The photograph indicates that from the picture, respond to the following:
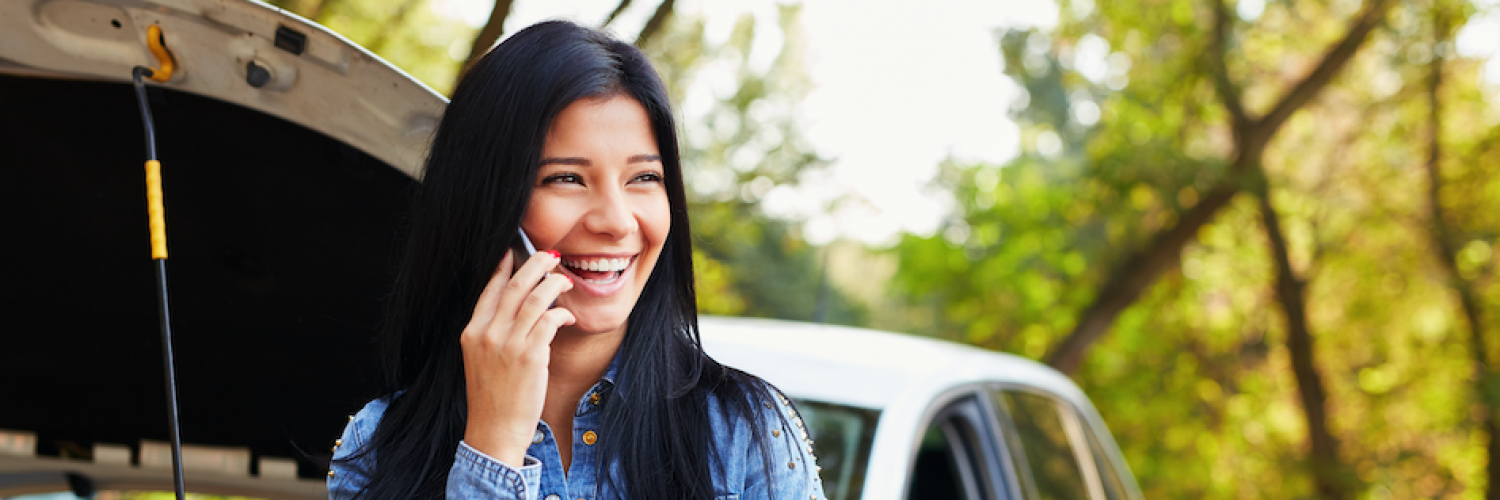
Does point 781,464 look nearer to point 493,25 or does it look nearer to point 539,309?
point 539,309

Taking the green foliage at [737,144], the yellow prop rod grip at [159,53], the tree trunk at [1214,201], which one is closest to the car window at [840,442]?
the yellow prop rod grip at [159,53]

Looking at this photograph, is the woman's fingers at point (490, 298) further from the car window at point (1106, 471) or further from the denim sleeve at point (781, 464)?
the car window at point (1106, 471)

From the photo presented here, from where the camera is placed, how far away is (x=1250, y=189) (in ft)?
34.3

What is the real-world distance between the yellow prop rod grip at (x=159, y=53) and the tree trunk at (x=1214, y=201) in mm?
10460

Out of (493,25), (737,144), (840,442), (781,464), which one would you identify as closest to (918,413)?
(840,442)

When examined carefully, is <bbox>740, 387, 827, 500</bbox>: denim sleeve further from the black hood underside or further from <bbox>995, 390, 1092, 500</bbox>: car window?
<bbox>995, 390, 1092, 500</bbox>: car window

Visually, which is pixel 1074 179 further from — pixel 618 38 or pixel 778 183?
pixel 618 38

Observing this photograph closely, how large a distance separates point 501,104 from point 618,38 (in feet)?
0.80

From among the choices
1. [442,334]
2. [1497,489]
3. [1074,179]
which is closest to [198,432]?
[442,334]

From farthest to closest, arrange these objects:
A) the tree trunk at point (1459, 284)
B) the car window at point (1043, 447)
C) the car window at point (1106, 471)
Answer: the tree trunk at point (1459, 284), the car window at point (1106, 471), the car window at point (1043, 447)

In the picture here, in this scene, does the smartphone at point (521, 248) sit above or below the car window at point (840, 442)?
above

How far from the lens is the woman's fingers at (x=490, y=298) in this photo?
1.46 meters

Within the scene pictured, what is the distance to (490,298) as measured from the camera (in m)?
1.48

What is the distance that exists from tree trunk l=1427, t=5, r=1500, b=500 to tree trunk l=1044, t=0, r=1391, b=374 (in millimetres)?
1599
